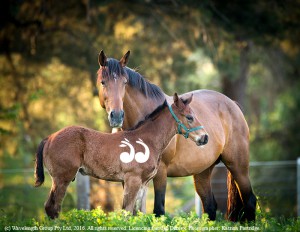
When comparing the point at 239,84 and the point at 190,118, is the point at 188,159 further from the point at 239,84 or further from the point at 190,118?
the point at 239,84

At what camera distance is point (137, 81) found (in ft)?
21.0

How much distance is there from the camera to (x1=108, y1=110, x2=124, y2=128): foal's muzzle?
5.78 metres

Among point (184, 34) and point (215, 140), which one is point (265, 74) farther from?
point (215, 140)

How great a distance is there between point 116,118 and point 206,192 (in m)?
2.30

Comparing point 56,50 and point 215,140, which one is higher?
point 56,50

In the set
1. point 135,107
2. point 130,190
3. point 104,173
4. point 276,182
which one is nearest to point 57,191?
point 104,173

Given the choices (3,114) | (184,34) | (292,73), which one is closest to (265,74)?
(292,73)

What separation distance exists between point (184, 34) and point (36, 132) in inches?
179

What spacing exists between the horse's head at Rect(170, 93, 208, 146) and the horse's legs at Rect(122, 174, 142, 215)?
91 cm

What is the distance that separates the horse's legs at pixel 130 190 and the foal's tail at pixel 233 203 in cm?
229

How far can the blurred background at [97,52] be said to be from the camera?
1109cm

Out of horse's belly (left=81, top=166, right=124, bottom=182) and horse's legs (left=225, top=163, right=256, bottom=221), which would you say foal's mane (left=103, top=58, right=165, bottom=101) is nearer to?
horse's belly (left=81, top=166, right=124, bottom=182)

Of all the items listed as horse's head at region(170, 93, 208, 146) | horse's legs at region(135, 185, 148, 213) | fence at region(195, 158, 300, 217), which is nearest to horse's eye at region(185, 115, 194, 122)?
horse's head at region(170, 93, 208, 146)

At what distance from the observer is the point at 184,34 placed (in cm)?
1316
